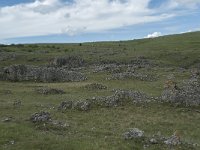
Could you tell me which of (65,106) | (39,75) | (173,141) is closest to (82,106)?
(65,106)

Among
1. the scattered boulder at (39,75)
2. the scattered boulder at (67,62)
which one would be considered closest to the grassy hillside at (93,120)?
the scattered boulder at (39,75)

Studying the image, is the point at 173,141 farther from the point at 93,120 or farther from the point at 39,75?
the point at 39,75

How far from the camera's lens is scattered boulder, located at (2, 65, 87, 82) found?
2601 inches

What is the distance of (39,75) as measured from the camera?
6662 cm

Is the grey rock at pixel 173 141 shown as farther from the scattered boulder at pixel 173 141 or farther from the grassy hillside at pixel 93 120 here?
the grassy hillside at pixel 93 120

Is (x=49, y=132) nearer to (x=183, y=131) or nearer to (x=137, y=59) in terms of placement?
(x=183, y=131)

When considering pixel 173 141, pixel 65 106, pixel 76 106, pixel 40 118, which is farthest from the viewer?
pixel 76 106

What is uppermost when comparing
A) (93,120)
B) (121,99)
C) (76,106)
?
(121,99)

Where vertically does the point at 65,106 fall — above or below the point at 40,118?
below

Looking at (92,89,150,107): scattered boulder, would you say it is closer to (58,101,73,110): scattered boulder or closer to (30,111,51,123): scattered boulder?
(58,101,73,110): scattered boulder

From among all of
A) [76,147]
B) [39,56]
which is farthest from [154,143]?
[39,56]

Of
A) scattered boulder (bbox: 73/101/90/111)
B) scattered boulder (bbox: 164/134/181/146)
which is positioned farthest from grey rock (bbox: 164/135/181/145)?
scattered boulder (bbox: 73/101/90/111)

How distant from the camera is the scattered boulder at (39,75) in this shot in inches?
2601

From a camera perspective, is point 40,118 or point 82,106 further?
point 82,106
